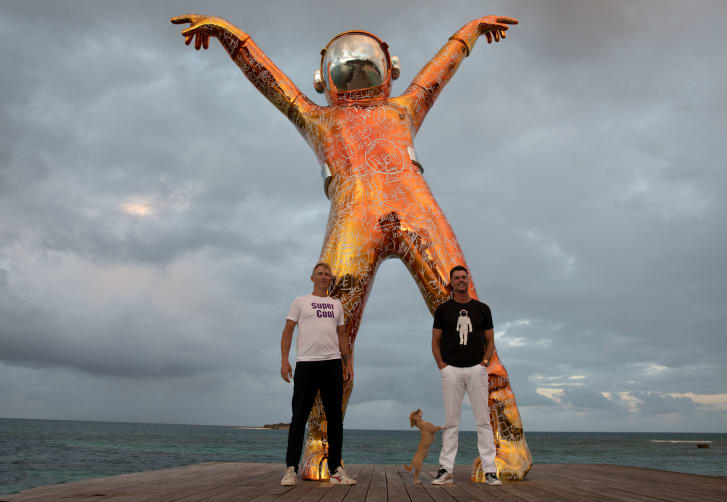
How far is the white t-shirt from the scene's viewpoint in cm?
443

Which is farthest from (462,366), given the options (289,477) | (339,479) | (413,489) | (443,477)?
(289,477)

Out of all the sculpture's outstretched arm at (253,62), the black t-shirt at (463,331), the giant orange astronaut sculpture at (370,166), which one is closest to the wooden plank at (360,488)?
the giant orange astronaut sculpture at (370,166)

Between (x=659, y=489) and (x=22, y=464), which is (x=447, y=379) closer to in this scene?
(x=659, y=489)

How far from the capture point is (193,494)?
13.2 ft

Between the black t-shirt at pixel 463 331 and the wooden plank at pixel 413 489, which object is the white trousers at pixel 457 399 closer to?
the black t-shirt at pixel 463 331

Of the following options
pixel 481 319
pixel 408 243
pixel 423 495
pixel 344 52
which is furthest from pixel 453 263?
pixel 344 52

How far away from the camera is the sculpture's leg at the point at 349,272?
16.9 ft

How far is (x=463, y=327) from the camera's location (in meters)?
4.55

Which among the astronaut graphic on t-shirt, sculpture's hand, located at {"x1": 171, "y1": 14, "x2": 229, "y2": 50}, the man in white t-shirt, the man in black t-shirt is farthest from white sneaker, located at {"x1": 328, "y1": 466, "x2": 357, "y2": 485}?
sculpture's hand, located at {"x1": 171, "y1": 14, "x2": 229, "y2": 50}

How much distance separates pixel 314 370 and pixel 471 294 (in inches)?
74.1

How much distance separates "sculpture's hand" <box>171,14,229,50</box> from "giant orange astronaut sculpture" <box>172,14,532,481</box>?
0.04 feet

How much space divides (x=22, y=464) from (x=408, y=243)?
26.1m

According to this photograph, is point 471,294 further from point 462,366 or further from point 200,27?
point 200,27

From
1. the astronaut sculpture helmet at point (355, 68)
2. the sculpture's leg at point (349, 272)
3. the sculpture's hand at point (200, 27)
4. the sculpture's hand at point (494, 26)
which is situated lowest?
the sculpture's leg at point (349, 272)
